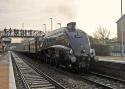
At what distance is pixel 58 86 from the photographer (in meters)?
15.3

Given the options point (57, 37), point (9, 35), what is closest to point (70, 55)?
point (57, 37)

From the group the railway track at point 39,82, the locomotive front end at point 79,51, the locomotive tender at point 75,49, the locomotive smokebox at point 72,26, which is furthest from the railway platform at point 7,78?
the locomotive smokebox at point 72,26

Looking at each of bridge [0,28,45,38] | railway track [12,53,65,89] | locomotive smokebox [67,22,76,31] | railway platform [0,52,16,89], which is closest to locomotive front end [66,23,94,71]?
locomotive smokebox [67,22,76,31]

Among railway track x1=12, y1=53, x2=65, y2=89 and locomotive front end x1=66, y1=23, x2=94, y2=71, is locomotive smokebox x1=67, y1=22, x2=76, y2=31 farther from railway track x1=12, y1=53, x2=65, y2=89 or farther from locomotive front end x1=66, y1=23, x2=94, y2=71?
railway track x1=12, y1=53, x2=65, y2=89

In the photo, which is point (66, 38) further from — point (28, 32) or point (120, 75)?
point (28, 32)

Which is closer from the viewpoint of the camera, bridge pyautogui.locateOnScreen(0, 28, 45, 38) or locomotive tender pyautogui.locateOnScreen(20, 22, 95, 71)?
locomotive tender pyautogui.locateOnScreen(20, 22, 95, 71)

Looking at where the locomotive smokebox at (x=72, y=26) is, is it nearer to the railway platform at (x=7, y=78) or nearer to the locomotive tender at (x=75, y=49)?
the locomotive tender at (x=75, y=49)

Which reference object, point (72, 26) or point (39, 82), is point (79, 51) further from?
point (39, 82)

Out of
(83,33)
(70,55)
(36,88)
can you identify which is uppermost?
(83,33)

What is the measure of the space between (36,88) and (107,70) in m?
8.45

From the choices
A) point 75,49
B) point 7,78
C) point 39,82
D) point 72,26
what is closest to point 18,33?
point 72,26

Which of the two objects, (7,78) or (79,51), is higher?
(79,51)

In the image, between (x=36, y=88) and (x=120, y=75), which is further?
(x=120, y=75)

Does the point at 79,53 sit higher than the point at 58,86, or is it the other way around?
the point at 79,53
